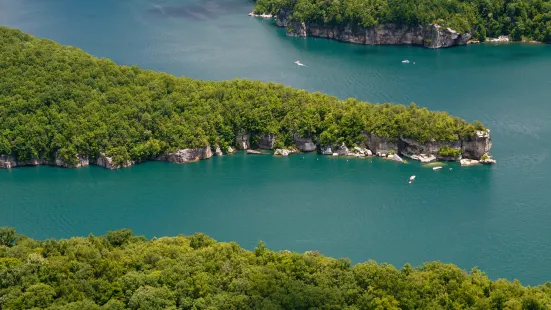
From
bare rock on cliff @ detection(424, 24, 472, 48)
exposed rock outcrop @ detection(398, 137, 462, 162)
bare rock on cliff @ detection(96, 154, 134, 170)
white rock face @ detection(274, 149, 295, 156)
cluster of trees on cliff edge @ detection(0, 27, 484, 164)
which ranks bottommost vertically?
bare rock on cliff @ detection(96, 154, 134, 170)

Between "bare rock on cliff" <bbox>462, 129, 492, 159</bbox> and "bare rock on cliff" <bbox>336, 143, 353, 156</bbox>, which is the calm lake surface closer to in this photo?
"bare rock on cliff" <bbox>336, 143, 353, 156</bbox>

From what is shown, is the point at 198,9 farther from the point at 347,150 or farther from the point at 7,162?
the point at 347,150

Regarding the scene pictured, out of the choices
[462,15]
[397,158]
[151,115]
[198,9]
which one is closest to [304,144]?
[397,158]

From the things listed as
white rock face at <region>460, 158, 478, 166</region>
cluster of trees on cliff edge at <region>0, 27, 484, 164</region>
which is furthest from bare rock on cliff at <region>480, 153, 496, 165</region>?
cluster of trees on cliff edge at <region>0, 27, 484, 164</region>

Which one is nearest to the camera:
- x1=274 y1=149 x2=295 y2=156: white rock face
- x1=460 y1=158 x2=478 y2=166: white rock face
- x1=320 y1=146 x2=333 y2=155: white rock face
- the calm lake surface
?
the calm lake surface

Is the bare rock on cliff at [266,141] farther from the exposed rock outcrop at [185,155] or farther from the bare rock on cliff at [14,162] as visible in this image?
the bare rock on cliff at [14,162]

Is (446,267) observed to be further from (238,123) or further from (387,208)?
(238,123)

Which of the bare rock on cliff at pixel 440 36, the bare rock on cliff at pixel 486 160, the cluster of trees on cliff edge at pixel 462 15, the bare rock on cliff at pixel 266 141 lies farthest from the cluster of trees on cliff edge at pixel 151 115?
the cluster of trees on cliff edge at pixel 462 15
